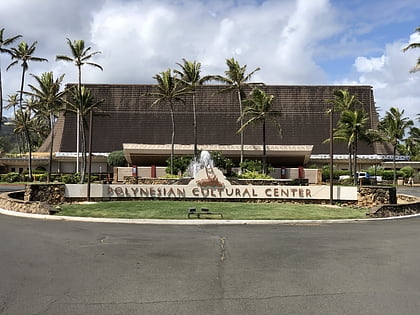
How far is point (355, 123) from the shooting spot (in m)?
39.8

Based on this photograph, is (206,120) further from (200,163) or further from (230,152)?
(200,163)

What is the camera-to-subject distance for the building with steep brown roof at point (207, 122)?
58125 millimetres

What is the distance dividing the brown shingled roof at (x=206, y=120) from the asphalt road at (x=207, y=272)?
45161 mm

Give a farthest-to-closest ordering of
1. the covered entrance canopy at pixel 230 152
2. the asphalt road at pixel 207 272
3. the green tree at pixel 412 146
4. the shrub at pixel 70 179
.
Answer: the green tree at pixel 412 146 < the covered entrance canopy at pixel 230 152 < the shrub at pixel 70 179 < the asphalt road at pixel 207 272

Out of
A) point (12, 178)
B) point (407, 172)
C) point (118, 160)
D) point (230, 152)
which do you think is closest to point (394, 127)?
point (407, 172)

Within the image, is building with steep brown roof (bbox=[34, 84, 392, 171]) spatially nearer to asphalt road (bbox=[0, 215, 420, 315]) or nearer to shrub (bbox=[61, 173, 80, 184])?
shrub (bbox=[61, 173, 80, 184])

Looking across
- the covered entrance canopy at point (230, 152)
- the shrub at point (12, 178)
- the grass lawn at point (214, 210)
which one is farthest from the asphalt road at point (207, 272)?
the shrub at point (12, 178)

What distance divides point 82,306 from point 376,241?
28.1 feet

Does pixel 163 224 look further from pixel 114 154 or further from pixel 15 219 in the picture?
pixel 114 154

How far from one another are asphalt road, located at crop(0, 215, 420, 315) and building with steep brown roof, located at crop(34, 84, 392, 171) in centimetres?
4482

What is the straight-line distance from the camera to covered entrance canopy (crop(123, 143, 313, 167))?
46.1 metres

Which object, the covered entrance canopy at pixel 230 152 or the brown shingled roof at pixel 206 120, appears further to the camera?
the brown shingled roof at pixel 206 120

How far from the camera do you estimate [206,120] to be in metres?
60.1

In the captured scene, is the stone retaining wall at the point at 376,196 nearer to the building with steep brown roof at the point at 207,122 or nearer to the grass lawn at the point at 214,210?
the grass lawn at the point at 214,210
